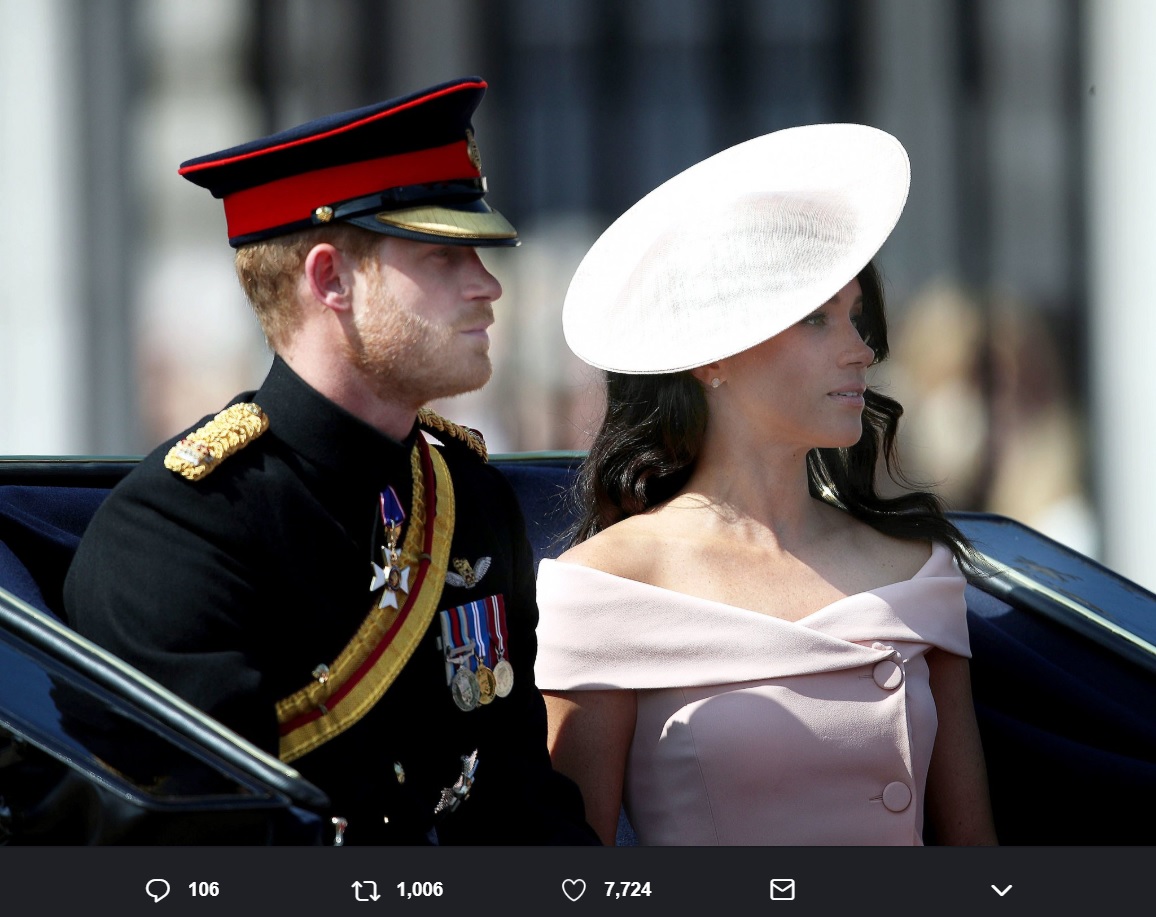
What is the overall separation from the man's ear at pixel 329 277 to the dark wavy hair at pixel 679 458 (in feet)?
2.34

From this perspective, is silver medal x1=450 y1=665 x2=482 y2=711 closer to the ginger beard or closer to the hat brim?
the ginger beard

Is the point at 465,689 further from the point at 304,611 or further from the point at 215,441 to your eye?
the point at 215,441

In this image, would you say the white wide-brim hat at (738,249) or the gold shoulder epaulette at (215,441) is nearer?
the gold shoulder epaulette at (215,441)

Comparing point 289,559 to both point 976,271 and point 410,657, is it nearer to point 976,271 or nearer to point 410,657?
point 410,657

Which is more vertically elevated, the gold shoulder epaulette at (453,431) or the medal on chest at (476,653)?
the gold shoulder epaulette at (453,431)

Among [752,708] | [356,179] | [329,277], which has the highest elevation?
[356,179]

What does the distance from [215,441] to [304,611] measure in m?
0.21

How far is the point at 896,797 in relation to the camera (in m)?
2.17

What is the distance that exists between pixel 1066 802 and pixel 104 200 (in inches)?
174

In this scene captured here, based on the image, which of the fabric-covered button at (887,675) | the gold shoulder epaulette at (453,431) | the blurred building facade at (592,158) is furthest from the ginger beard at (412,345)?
the blurred building facade at (592,158)

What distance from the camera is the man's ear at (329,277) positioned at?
176 centimetres

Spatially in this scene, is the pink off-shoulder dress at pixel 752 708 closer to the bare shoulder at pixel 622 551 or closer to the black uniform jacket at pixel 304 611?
the bare shoulder at pixel 622 551
